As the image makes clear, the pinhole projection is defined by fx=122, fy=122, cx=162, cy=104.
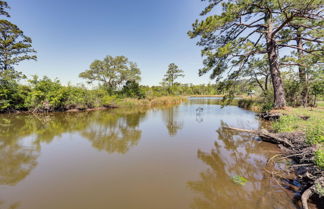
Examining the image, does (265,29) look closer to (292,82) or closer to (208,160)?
(292,82)

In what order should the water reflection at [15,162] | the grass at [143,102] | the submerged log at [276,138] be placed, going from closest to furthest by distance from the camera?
the water reflection at [15,162]
the submerged log at [276,138]
the grass at [143,102]

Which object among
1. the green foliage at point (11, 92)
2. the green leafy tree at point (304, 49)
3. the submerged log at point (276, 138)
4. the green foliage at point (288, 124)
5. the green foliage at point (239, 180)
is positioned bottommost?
the green foliage at point (239, 180)

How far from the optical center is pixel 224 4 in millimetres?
6387

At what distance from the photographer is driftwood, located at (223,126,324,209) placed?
1.83 metres

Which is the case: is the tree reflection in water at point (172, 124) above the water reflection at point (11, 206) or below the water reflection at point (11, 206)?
above

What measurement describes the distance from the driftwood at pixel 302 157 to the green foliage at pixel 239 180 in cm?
81

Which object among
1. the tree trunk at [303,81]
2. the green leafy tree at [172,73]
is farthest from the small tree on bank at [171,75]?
the tree trunk at [303,81]

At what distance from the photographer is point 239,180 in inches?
98.3

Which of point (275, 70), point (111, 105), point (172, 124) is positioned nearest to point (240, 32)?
point (275, 70)

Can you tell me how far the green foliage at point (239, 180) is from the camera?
2.42 meters

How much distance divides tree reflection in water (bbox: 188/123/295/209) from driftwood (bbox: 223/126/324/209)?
0.45 metres

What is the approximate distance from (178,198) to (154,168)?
1.04 meters

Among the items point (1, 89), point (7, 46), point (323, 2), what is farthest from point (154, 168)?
point (7, 46)

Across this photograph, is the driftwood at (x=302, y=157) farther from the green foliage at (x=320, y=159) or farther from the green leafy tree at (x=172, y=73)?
the green leafy tree at (x=172, y=73)
